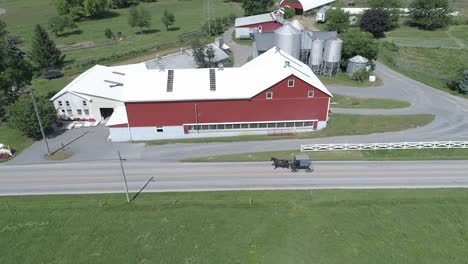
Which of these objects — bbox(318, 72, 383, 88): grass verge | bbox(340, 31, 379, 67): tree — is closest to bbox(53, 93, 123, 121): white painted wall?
bbox(318, 72, 383, 88): grass verge

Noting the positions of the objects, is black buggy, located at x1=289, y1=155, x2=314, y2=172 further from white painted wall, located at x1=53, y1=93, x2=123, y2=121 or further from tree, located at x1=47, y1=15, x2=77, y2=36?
tree, located at x1=47, y1=15, x2=77, y2=36

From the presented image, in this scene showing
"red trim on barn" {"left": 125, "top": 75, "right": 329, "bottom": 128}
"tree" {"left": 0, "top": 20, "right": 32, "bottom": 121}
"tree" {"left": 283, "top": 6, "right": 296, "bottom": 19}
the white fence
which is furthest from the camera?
"tree" {"left": 283, "top": 6, "right": 296, "bottom": 19}

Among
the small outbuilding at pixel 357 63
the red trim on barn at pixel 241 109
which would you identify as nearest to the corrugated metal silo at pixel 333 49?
the small outbuilding at pixel 357 63

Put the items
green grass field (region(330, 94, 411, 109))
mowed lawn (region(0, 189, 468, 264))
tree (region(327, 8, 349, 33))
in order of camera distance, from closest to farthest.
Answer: mowed lawn (region(0, 189, 468, 264)) → green grass field (region(330, 94, 411, 109)) → tree (region(327, 8, 349, 33))

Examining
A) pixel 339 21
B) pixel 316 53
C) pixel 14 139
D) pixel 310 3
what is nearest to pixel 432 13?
pixel 339 21

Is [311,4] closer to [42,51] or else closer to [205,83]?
[42,51]

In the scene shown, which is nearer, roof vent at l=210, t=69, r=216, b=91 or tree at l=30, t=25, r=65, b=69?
roof vent at l=210, t=69, r=216, b=91
